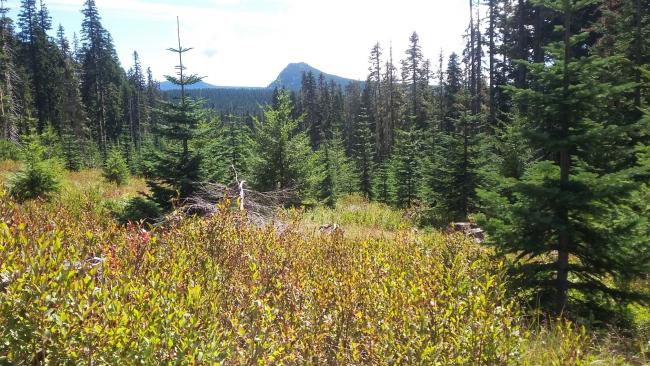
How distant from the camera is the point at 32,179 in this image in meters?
14.0

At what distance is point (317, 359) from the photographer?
2932mm

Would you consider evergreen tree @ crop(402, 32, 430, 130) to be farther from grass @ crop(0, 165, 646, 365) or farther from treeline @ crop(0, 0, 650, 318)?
grass @ crop(0, 165, 646, 365)

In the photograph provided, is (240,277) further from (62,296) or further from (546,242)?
(546,242)

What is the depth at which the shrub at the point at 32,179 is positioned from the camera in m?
13.8

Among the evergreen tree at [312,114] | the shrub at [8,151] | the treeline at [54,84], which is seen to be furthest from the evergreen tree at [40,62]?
the evergreen tree at [312,114]

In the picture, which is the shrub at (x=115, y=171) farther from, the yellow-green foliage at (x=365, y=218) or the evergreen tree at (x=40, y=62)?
the evergreen tree at (x=40, y=62)

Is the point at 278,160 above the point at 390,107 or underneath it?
underneath

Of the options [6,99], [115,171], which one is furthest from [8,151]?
[6,99]

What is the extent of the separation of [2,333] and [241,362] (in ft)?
4.57

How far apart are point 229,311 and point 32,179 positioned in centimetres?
1473

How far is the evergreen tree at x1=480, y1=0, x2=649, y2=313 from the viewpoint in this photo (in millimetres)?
5703

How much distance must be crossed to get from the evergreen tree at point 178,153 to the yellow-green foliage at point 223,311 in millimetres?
7483

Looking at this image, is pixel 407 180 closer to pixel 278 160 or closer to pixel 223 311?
pixel 278 160

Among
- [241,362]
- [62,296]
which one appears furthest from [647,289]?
[62,296]
